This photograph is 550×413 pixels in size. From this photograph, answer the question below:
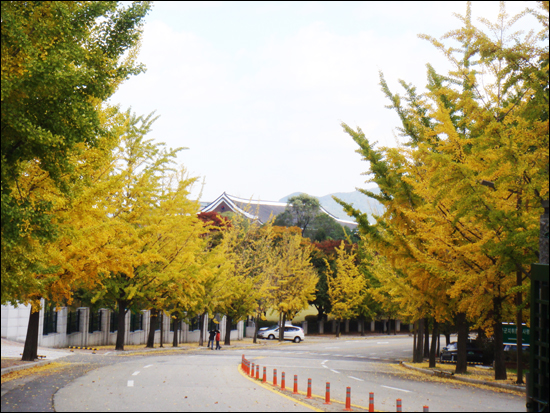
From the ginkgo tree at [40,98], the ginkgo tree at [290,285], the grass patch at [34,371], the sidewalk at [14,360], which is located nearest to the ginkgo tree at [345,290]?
the ginkgo tree at [290,285]

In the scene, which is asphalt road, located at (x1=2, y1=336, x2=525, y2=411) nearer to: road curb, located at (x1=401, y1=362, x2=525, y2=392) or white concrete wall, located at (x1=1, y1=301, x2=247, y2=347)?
road curb, located at (x1=401, y1=362, x2=525, y2=392)

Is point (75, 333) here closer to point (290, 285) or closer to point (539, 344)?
point (290, 285)

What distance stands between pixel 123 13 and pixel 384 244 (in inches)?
429

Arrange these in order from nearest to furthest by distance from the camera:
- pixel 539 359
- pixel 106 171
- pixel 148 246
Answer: pixel 539 359 → pixel 106 171 → pixel 148 246

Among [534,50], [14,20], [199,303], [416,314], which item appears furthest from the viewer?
[199,303]

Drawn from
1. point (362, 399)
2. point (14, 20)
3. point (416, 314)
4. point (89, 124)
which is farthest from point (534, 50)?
point (416, 314)

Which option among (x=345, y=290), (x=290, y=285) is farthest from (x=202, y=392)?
(x=345, y=290)

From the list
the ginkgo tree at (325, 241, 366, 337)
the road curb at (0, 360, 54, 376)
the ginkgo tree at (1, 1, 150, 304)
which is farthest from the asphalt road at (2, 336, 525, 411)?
the ginkgo tree at (325, 241, 366, 337)

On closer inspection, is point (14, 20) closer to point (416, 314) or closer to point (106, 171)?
point (106, 171)

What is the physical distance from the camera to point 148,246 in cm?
2717

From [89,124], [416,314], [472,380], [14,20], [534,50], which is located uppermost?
[534,50]

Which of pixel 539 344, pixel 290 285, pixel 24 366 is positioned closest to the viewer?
pixel 539 344

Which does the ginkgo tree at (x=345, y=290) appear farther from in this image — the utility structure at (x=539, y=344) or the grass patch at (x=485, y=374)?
the utility structure at (x=539, y=344)

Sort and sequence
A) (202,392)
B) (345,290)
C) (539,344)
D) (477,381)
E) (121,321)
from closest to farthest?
(539,344), (202,392), (477,381), (121,321), (345,290)
